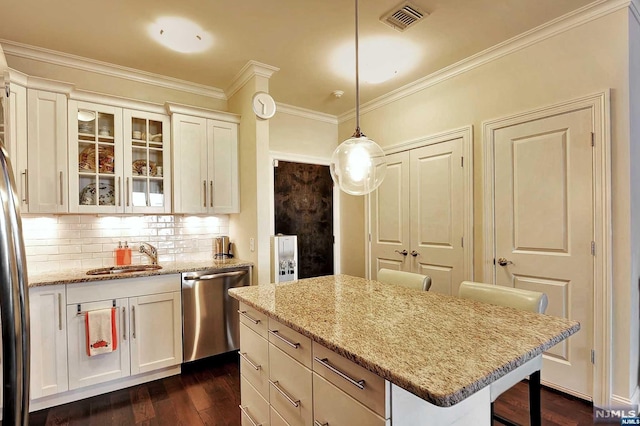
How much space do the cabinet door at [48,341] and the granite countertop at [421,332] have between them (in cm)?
144

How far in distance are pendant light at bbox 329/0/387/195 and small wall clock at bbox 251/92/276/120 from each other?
1355 millimetres

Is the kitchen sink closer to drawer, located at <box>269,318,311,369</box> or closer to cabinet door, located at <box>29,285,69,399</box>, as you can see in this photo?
cabinet door, located at <box>29,285,69,399</box>

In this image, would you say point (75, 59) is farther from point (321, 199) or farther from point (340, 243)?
point (340, 243)

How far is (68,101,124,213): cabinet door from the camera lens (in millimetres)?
2676

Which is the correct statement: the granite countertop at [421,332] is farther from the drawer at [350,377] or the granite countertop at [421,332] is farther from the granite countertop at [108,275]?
the granite countertop at [108,275]

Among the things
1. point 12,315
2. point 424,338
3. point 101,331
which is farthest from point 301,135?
point 12,315

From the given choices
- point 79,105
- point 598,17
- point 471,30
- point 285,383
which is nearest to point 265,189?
point 79,105

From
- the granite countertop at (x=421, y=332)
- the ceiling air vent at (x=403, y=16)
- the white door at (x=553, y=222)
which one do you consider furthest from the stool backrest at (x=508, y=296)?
the ceiling air vent at (x=403, y=16)

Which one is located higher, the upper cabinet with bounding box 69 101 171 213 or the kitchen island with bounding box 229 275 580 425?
the upper cabinet with bounding box 69 101 171 213

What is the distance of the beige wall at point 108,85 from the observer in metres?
2.70

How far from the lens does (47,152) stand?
8.37 ft

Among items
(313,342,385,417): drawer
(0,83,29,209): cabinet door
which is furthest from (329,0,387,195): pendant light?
(0,83,29,209): cabinet door

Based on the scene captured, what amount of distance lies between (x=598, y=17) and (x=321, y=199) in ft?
10.1

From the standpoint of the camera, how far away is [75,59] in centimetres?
284
